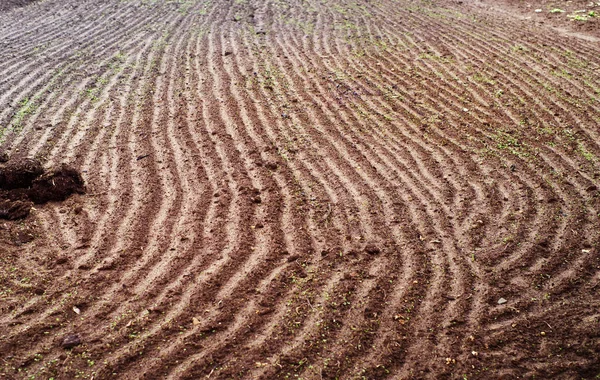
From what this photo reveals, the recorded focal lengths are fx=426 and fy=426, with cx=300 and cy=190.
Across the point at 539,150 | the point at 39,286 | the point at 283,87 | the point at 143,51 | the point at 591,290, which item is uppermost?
the point at 143,51

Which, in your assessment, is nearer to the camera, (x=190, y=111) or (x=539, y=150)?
(x=539, y=150)

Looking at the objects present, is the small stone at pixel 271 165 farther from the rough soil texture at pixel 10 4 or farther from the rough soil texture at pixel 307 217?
the rough soil texture at pixel 10 4

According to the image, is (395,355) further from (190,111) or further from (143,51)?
(143,51)

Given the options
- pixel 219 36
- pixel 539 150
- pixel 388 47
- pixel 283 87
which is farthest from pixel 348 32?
pixel 539 150

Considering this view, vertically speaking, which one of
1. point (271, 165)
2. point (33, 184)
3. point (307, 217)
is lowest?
point (307, 217)

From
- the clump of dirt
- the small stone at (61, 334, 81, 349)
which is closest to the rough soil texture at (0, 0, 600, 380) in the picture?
the small stone at (61, 334, 81, 349)

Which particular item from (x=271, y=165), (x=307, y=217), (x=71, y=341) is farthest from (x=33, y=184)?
(x=307, y=217)

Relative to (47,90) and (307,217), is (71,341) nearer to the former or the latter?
(307,217)
